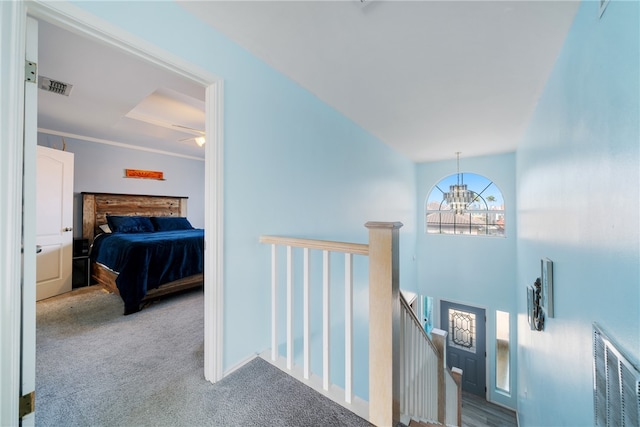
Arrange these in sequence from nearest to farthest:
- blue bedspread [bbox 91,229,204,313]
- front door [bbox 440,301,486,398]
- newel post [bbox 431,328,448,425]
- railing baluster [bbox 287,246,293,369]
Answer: railing baluster [bbox 287,246,293,369] < blue bedspread [bbox 91,229,204,313] < newel post [bbox 431,328,448,425] < front door [bbox 440,301,486,398]

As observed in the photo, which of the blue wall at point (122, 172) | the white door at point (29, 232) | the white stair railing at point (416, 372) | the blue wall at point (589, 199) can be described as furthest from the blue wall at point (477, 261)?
the white door at point (29, 232)

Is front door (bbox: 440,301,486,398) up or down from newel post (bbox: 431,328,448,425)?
down

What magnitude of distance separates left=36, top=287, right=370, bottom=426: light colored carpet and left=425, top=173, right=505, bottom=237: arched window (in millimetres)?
4544

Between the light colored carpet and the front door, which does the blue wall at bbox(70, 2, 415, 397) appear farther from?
the front door

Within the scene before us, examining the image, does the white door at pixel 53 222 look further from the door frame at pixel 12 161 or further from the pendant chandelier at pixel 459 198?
the pendant chandelier at pixel 459 198

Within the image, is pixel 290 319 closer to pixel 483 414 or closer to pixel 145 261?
pixel 145 261

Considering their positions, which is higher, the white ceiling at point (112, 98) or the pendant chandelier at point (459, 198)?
the white ceiling at point (112, 98)

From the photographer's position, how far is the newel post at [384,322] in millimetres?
1178

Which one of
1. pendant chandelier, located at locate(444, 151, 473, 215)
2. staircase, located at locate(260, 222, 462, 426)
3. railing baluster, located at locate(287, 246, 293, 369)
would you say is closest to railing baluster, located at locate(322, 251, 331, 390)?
staircase, located at locate(260, 222, 462, 426)

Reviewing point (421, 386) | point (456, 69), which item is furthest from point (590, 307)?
point (456, 69)

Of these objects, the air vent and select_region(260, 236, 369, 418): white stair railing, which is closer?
select_region(260, 236, 369, 418): white stair railing

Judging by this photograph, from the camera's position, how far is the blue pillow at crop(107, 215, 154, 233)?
4.06 meters

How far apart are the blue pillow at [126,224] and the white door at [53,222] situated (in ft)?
2.13

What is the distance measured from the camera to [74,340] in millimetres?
2059
